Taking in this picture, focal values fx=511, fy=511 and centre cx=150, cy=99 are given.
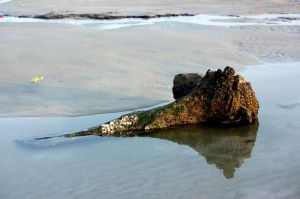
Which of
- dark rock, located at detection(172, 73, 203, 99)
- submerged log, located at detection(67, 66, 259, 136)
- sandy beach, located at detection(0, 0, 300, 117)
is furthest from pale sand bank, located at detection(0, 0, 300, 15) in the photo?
submerged log, located at detection(67, 66, 259, 136)

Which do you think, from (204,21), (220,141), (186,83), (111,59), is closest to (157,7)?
(204,21)

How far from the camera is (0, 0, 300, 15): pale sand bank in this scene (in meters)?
24.7

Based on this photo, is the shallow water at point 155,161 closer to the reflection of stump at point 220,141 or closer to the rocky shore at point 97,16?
the reflection of stump at point 220,141

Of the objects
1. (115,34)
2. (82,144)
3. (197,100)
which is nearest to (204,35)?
(115,34)

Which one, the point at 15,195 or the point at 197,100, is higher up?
the point at 197,100

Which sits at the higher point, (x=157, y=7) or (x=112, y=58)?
(x=157, y=7)

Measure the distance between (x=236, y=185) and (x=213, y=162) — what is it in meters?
0.85

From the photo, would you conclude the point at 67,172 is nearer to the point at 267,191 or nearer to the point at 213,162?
the point at 213,162

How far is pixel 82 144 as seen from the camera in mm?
7477

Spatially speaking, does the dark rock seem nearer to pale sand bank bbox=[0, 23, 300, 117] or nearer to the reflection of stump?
pale sand bank bbox=[0, 23, 300, 117]

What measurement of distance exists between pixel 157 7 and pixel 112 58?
13.5 meters

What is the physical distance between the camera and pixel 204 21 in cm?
2092

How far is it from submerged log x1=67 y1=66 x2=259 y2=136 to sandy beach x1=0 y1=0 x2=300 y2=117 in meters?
1.28

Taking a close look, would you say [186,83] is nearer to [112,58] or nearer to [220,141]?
[220,141]
